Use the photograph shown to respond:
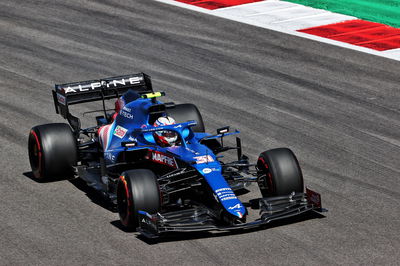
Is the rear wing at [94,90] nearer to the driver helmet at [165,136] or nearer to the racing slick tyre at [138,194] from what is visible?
the driver helmet at [165,136]

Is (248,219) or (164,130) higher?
(164,130)

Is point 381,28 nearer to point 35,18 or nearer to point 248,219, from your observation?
point 35,18

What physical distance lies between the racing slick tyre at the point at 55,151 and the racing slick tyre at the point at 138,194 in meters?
2.31

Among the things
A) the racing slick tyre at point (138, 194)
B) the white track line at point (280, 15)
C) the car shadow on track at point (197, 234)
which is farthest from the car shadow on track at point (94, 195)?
the white track line at point (280, 15)

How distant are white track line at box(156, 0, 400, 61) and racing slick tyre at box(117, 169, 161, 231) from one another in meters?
12.6

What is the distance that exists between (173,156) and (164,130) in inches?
23.5

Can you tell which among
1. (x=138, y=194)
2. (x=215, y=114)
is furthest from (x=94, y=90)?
(x=138, y=194)

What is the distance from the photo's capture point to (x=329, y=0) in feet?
88.8

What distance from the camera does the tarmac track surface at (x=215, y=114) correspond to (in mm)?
11836

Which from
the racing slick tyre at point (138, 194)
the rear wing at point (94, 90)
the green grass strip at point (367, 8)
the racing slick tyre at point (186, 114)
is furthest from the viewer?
the green grass strip at point (367, 8)

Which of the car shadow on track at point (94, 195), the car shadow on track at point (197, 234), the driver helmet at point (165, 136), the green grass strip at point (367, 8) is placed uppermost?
the green grass strip at point (367, 8)

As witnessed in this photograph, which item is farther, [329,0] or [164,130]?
[329,0]

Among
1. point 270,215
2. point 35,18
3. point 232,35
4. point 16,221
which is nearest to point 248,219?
point 270,215

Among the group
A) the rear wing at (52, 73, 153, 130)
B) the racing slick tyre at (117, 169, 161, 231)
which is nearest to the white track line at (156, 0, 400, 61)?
the rear wing at (52, 73, 153, 130)
